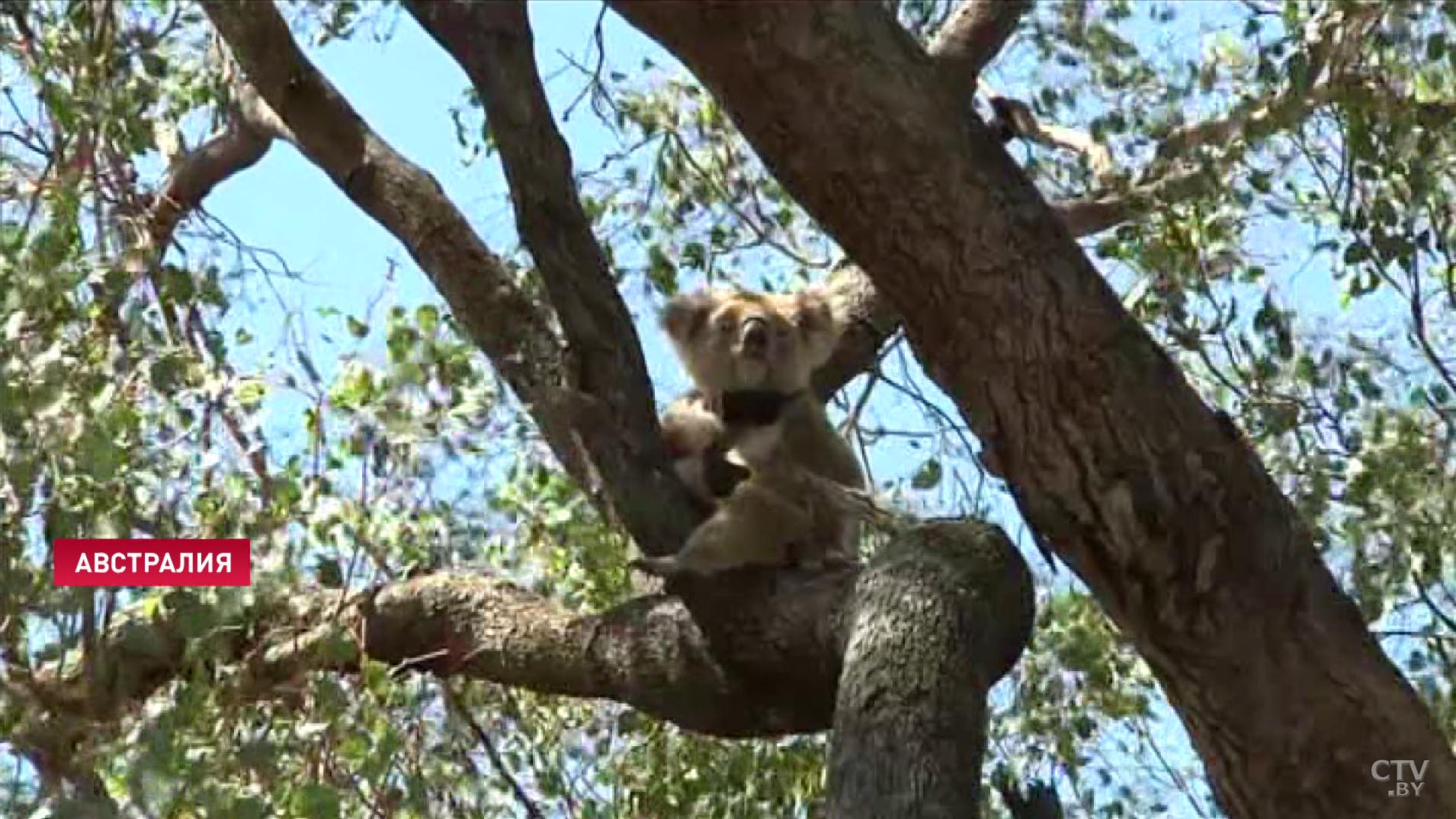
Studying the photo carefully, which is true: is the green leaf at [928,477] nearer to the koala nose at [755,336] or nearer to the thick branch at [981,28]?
the koala nose at [755,336]

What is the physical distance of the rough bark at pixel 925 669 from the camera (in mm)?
3436

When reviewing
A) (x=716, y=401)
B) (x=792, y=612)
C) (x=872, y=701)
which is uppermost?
(x=716, y=401)

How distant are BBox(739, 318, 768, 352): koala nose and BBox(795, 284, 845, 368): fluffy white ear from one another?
0.29 feet

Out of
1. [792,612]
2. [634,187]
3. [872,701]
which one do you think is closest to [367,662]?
[792,612]

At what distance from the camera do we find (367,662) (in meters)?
4.45

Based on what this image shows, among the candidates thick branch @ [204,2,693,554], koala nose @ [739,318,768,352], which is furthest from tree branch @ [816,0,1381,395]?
thick branch @ [204,2,693,554]

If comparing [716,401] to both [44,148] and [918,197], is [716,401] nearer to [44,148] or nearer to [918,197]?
[44,148]

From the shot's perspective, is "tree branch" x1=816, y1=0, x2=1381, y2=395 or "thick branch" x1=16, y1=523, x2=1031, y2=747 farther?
"tree branch" x1=816, y1=0, x2=1381, y2=395

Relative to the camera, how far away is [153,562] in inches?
161

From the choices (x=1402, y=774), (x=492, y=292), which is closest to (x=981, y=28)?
(x=492, y=292)

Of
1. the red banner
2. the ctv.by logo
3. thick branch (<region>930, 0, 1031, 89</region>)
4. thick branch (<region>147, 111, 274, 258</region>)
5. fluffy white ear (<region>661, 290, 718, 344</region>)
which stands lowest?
the ctv.by logo

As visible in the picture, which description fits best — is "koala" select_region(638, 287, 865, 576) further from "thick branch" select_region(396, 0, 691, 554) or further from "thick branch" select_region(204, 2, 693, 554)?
"thick branch" select_region(396, 0, 691, 554)

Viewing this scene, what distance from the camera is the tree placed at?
3475mm

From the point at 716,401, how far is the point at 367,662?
1.47m
